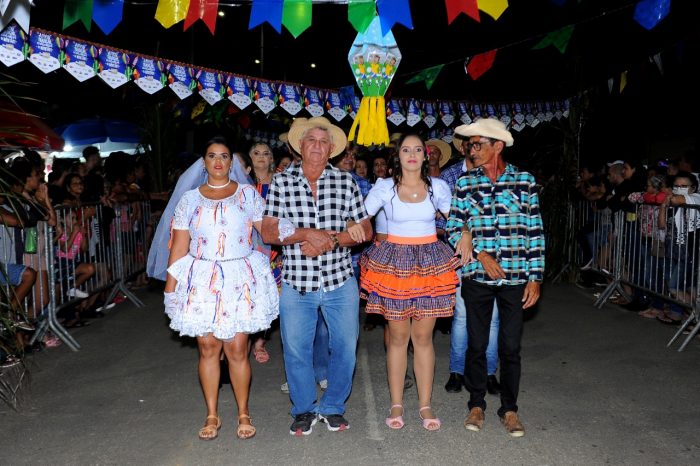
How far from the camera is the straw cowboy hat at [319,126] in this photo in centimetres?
482

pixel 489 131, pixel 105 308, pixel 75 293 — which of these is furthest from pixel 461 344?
pixel 105 308

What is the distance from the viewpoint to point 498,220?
15.0 feet

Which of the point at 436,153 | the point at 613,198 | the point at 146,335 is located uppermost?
the point at 436,153

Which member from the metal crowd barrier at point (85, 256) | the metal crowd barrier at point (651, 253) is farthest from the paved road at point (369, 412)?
the metal crowd barrier at point (651, 253)

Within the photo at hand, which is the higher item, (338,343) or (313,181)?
(313,181)

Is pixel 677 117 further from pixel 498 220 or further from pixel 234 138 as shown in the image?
pixel 498 220

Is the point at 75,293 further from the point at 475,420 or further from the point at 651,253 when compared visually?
the point at 651,253

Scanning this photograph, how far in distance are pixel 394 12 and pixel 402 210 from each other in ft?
9.50

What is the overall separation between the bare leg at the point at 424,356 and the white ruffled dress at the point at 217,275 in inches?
42.2

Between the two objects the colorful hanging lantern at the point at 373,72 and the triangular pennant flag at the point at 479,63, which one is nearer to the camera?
the colorful hanging lantern at the point at 373,72

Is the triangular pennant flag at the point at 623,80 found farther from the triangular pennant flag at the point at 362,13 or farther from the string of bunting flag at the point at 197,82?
the triangular pennant flag at the point at 362,13

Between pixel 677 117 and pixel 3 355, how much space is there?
1807 centimetres

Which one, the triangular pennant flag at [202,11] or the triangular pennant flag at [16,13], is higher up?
the triangular pennant flag at [202,11]

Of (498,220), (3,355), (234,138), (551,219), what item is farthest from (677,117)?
(3,355)
